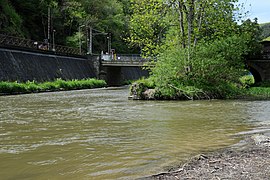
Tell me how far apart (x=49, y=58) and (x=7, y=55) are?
30.0ft

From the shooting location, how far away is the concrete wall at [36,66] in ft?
113

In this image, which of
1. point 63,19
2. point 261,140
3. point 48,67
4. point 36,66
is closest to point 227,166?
point 261,140

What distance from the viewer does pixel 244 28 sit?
92.2 feet

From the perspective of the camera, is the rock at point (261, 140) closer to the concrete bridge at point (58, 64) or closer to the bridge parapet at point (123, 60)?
the concrete bridge at point (58, 64)

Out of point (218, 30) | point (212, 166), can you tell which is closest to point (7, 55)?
point (218, 30)

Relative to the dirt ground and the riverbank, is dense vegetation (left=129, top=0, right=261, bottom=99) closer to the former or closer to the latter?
the riverbank

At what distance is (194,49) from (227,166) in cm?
1845

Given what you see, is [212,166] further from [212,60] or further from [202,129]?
[212,60]

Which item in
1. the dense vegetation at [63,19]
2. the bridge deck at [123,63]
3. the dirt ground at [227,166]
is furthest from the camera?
the dense vegetation at [63,19]

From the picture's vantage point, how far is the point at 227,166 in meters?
5.62

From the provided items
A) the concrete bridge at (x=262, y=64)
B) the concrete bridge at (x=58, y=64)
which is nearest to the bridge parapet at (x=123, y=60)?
the concrete bridge at (x=58, y=64)

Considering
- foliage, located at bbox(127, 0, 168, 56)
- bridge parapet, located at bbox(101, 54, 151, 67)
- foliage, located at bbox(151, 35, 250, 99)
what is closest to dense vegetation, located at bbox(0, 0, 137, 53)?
bridge parapet, located at bbox(101, 54, 151, 67)

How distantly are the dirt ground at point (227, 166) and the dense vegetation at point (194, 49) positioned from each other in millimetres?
15207

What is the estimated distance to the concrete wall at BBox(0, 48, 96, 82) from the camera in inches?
1361
